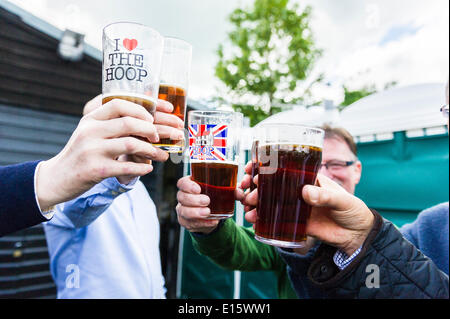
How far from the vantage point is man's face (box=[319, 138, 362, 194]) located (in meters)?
1.38

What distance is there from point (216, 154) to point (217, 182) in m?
0.09

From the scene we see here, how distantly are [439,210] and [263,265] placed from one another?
0.93 meters

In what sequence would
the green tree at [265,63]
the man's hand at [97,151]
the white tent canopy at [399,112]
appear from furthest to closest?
1. the green tree at [265,63]
2. the white tent canopy at [399,112]
3. the man's hand at [97,151]

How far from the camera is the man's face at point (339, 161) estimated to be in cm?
138

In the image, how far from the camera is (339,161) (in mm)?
1440

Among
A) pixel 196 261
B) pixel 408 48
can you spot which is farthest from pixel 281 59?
pixel 408 48

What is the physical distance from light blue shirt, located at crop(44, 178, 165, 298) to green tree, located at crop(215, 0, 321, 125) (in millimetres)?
6667

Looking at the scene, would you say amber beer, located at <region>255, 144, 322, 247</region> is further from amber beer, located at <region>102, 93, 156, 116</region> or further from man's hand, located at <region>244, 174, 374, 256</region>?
amber beer, located at <region>102, 93, 156, 116</region>

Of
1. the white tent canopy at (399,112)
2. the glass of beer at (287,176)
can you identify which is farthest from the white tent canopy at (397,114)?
the glass of beer at (287,176)

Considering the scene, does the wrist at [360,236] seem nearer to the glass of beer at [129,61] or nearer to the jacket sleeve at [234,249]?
the jacket sleeve at [234,249]

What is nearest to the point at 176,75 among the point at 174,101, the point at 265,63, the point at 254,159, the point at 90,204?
the point at 174,101

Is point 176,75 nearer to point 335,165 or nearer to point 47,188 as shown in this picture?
point 47,188

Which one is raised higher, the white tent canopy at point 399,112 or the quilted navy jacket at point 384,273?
the white tent canopy at point 399,112

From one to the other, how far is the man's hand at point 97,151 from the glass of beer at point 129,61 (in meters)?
0.05
